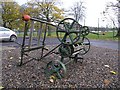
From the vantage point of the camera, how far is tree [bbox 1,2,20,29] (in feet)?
103

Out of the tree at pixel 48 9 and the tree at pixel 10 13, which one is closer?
the tree at pixel 48 9

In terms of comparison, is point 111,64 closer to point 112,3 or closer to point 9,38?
point 9,38

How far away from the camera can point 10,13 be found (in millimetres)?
32094

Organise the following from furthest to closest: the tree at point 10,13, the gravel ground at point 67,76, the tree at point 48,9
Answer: the tree at point 10,13
the tree at point 48,9
the gravel ground at point 67,76

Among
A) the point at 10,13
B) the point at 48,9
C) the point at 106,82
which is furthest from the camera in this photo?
the point at 10,13

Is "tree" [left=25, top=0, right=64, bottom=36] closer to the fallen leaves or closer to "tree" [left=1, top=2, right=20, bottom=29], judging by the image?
"tree" [left=1, top=2, right=20, bottom=29]

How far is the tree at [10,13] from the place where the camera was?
103ft

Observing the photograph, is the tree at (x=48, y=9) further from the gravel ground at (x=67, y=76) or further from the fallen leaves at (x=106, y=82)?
the fallen leaves at (x=106, y=82)

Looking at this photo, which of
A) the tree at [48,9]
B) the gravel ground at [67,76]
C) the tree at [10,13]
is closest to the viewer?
the gravel ground at [67,76]

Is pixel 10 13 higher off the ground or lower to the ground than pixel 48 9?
lower

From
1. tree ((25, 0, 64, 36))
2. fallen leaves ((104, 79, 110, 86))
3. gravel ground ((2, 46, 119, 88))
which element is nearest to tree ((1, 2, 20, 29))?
tree ((25, 0, 64, 36))

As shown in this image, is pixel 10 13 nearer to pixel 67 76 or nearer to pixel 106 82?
pixel 67 76

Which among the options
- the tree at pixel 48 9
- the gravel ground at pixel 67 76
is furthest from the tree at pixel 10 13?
the gravel ground at pixel 67 76

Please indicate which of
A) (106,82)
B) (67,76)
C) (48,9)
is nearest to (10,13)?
(48,9)
